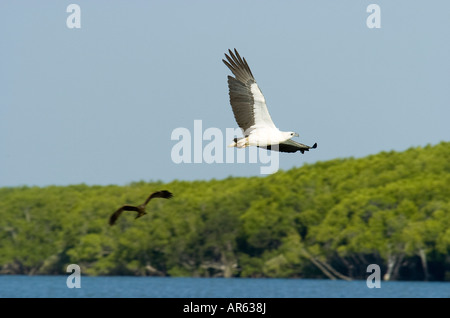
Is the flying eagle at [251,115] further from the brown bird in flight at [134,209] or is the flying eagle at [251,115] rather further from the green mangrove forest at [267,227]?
the green mangrove forest at [267,227]

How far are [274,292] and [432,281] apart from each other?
48.2 feet

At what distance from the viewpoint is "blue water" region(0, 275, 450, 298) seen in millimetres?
61219

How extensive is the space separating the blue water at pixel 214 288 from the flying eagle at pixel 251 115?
4092 cm

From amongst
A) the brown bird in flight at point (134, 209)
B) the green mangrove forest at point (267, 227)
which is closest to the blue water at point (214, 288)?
the green mangrove forest at point (267, 227)

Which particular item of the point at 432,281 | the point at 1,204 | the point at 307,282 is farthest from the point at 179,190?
the point at 432,281

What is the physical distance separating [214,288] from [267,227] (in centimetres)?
1489

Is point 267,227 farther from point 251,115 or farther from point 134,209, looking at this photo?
point 134,209

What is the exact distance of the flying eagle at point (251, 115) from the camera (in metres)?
17.0

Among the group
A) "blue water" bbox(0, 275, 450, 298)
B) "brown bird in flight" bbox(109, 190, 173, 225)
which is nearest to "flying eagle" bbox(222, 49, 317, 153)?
"brown bird in flight" bbox(109, 190, 173, 225)

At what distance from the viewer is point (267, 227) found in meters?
83.5

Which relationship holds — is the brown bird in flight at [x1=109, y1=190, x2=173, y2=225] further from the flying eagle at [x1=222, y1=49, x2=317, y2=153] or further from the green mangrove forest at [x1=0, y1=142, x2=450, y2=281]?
the green mangrove forest at [x1=0, y1=142, x2=450, y2=281]

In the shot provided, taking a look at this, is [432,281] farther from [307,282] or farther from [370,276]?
[307,282]

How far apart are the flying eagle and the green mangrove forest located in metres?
54.3

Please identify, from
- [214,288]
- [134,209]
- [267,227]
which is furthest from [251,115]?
[267,227]
